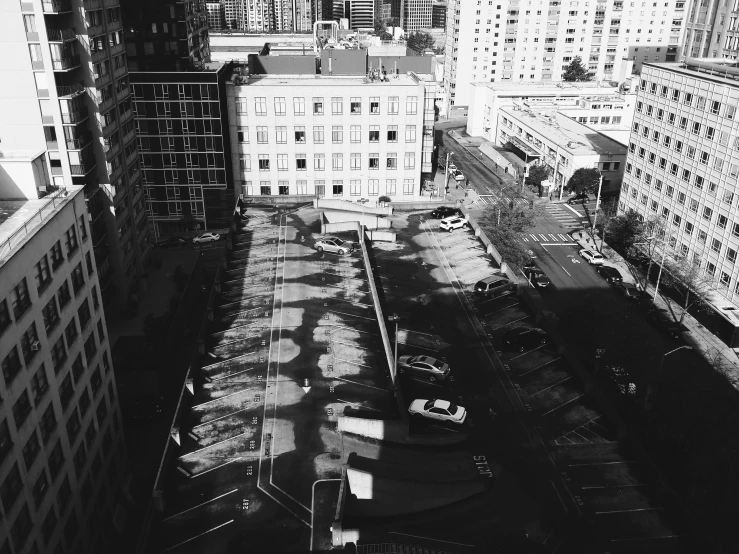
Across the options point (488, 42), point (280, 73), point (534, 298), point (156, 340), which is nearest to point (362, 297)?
point (534, 298)

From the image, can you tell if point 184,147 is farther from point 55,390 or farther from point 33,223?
point 55,390

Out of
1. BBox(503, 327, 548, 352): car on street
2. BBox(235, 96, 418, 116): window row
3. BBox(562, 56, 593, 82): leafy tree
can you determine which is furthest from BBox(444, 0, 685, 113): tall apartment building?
BBox(503, 327, 548, 352): car on street

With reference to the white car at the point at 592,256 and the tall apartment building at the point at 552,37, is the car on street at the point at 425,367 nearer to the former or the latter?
the white car at the point at 592,256

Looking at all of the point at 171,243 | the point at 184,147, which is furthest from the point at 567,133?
the point at 171,243

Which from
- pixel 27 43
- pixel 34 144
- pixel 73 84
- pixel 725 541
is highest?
pixel 27 43

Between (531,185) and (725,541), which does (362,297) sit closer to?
(725,541)

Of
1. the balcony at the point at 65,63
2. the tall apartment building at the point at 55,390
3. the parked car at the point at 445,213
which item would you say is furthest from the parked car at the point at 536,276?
A: the balcony at the point at 65,63

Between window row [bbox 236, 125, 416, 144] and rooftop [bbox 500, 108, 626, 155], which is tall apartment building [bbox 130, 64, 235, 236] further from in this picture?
rooftop [bbox 500, 108, 626, 155]
